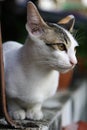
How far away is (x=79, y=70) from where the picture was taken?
4.22 metres

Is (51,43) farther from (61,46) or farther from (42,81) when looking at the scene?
(42,81)

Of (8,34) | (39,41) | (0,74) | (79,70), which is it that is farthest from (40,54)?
(79,70)

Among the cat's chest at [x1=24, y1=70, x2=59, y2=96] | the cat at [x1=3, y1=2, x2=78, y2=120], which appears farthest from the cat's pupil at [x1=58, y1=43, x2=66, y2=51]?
the cat's chest at [x1=24, y1=70, x2=59, y2=96]

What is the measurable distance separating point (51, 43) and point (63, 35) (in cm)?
6

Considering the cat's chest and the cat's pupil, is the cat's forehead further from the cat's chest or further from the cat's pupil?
the cat's chest

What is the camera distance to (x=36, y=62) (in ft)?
5.80

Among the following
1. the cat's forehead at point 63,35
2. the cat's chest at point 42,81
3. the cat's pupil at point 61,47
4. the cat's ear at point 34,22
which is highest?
the cat's ear at point 34,22

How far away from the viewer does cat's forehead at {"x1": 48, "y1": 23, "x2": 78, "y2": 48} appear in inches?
67.4

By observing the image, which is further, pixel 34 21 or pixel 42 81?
pixel 42 81

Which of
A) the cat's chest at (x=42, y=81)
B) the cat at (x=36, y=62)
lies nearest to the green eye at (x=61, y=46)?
the cat at (x=36, y=62)

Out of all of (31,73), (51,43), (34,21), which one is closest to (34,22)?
(34,21)

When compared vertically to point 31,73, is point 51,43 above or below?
above

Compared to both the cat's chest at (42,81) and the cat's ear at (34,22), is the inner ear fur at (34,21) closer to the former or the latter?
the cat's ear at (34,22)

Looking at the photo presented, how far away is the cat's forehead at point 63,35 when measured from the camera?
5.61 ft
